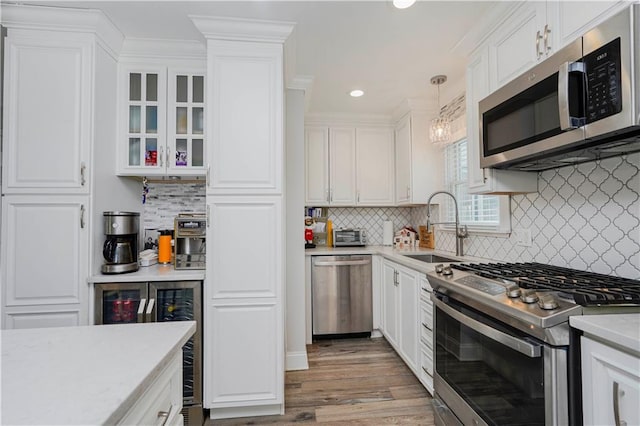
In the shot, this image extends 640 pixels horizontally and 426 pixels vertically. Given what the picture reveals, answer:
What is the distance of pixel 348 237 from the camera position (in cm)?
368

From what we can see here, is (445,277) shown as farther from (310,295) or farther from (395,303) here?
(310,295)

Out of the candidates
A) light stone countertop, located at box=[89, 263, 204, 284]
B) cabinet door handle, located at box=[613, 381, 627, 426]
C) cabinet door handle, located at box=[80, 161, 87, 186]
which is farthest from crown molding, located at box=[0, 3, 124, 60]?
cabinet door handle, located at box=[613, 381, 627, 426]

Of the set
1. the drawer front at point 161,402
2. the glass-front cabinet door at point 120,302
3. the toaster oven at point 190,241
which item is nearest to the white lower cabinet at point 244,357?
the toaster oven at point 190,241

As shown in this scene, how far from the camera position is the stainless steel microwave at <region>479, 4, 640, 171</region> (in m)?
1.00

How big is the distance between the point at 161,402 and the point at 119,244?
1520 mm

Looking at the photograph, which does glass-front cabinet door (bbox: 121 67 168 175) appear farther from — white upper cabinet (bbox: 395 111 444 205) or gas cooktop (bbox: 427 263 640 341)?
white upper cabinet (bbox: 395 111 444 205)

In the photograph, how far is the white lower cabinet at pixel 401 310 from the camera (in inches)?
92.9

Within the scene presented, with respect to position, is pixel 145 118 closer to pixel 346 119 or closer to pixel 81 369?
pixel 81 369

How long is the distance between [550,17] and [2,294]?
130 inches

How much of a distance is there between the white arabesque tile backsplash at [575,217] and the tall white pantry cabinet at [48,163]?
2.20ft

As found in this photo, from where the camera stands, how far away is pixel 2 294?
1827mm

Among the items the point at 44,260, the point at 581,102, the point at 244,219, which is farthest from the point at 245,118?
the point at 581,102

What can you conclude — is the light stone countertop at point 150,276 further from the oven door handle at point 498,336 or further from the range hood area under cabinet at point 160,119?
the oven door handle at point 498,336

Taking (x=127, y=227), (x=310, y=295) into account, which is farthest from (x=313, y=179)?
(x=127, y=227)
